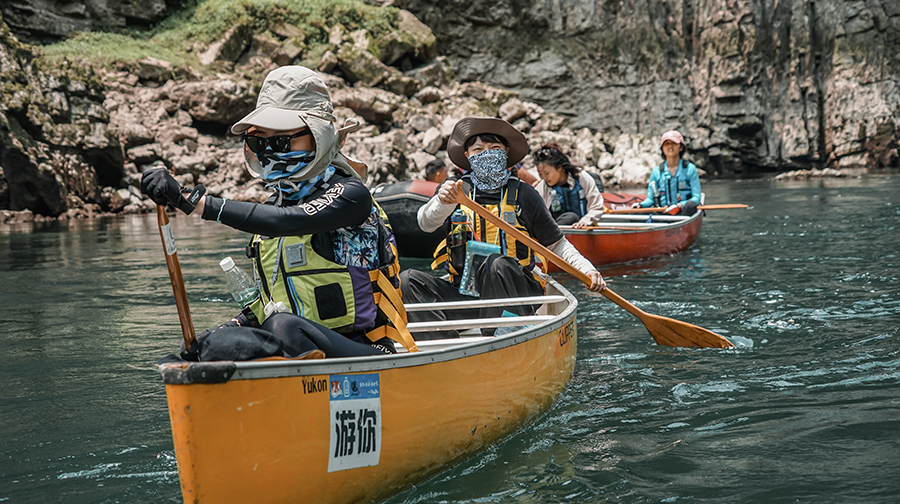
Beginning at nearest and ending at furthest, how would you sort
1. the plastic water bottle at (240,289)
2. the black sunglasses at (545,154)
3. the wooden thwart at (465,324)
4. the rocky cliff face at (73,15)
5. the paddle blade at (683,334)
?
the plastic water bottle at (240,289), the wooden thwart at (465,324), the paddle blade at (683,334), the black sunglasses at (545,154), the rocky cliff face at (73,15)

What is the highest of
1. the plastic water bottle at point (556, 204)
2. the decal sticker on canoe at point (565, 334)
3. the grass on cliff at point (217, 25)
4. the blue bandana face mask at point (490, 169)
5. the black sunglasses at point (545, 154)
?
the grass on cliff at point (217, 25)

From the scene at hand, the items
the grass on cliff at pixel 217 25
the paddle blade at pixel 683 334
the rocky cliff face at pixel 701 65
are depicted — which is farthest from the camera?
the rocky cliff face at pixel 701 65

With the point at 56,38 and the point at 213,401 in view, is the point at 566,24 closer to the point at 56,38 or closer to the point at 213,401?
the point at 56,38

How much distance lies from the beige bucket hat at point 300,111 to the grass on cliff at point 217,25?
24932mm

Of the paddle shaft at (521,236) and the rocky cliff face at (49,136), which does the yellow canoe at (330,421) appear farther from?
the rocky cliff face at (49,136)

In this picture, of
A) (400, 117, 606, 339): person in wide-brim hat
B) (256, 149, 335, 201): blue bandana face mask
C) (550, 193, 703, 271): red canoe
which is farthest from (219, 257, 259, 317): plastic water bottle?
(550, 193, 703, 271): red canoe

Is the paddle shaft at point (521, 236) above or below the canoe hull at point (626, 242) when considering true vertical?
above

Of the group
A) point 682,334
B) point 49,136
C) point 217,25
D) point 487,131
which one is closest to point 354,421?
point 487,131

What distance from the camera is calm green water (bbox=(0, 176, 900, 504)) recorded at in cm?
286

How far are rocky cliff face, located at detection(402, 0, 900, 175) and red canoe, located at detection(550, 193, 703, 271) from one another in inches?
966

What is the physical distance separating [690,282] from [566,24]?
98.4 ft

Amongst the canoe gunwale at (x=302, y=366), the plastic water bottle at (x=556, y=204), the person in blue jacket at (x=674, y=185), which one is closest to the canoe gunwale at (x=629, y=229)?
the person in blue jacket at (x=674, y=185)

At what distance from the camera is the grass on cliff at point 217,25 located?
25922 mm

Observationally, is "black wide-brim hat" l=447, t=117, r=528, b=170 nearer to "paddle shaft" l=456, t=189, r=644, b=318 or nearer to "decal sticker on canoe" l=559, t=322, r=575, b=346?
"paddle shaft" l=456, t=189, r=644, b=318
